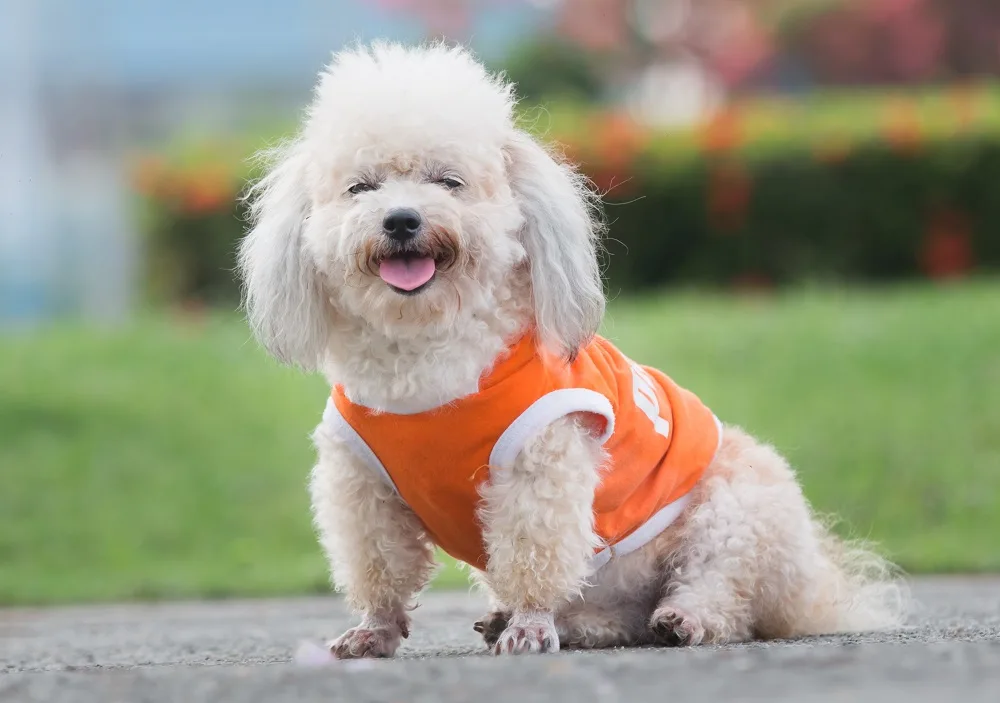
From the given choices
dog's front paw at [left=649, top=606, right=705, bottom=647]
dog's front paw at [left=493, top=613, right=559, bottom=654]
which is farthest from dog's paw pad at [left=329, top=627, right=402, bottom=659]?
dog's front paw at [left=649, top=606, right=705, bottom=647]

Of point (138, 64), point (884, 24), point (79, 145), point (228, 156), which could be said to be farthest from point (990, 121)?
point (138, 64)

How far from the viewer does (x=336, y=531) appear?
166 inches

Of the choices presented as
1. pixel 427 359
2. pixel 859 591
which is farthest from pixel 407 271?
pixel 859 591

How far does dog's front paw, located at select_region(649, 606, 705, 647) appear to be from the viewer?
4.03m

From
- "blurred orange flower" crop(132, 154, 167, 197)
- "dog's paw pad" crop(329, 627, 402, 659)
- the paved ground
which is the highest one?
"blurred orange flower" crop(132, 154, 167, 197)

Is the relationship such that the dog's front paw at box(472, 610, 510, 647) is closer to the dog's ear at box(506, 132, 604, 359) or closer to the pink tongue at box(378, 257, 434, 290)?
the dog's ear at box(506, 132, 604, 359)

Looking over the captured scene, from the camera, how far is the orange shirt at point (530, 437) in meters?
3.88

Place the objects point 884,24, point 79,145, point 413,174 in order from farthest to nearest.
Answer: point 79,145 → point 884,24 → point 413,174

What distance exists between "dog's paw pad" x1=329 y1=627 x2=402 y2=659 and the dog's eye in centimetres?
128

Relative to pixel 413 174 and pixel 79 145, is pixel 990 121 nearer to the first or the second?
pixel 413 174

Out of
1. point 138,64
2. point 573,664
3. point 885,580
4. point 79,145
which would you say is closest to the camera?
point 573,664

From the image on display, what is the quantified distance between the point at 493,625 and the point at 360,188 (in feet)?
4.51

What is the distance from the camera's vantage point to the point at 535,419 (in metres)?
3.87

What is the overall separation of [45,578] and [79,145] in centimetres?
1550
